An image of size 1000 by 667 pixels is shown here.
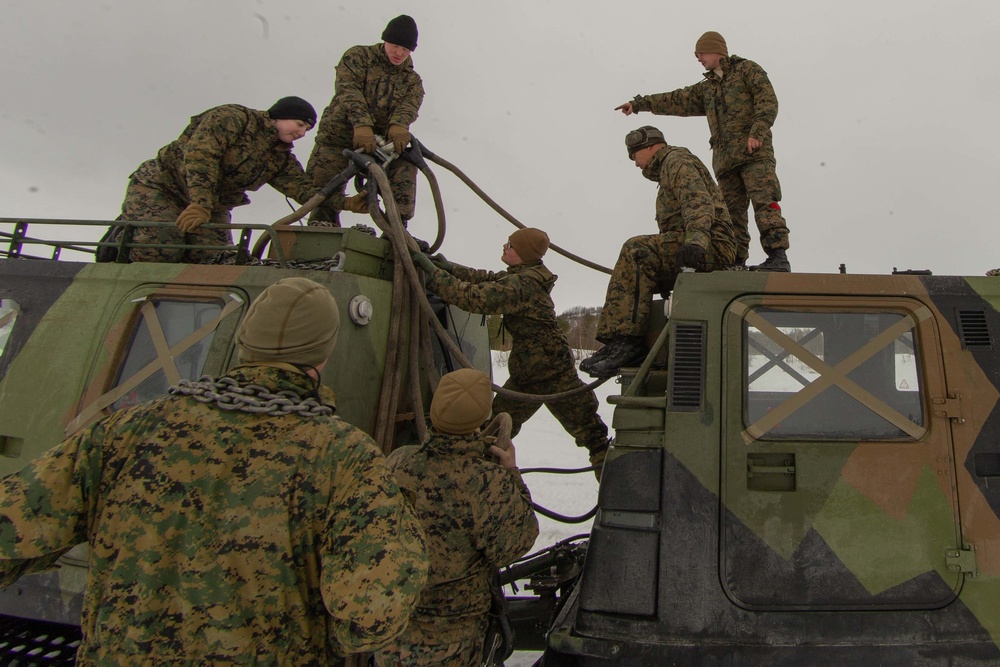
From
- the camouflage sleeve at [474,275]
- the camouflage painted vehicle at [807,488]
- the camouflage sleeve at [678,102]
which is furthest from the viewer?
the camouflage sleeve at [678,102]

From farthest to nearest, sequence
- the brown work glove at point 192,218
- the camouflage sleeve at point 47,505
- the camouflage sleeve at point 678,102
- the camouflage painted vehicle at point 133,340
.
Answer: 1. the camouflage sleeve at point 678,102
2. the brown work glove at point 192,218
3. the camouflage painted vehicle at point 133,340
4. the camouflage sleeve at point 47,505

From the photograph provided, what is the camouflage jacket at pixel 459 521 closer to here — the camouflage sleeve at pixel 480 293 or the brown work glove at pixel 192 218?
the camouflage sleeve at pixel 480 293

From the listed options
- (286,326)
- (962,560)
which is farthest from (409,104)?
(962,560)

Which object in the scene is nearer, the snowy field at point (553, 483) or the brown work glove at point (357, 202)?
the brown work glove at point (357, 202)

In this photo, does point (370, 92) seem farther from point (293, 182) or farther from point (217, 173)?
point (217, 173)

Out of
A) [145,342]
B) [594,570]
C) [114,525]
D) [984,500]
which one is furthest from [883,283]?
[145,342]

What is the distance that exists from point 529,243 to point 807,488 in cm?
224

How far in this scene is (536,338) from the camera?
4.31m

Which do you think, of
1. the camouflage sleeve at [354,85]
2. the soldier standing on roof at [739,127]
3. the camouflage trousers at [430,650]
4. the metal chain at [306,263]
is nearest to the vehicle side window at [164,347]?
the metal chain at [306,263]

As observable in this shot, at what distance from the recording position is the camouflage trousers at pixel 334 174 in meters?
4.72

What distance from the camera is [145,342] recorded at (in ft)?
10.4

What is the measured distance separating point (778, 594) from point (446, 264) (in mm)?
2492

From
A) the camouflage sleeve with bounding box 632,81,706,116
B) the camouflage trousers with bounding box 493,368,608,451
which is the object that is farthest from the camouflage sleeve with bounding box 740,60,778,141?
the camouflage trousers with bounding box 493,368,608,451

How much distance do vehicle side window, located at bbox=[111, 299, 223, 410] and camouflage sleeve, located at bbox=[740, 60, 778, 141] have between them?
3.49 metres
